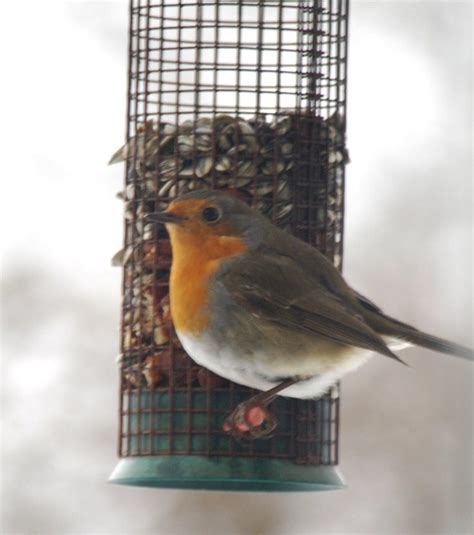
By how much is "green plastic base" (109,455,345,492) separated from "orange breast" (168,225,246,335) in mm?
592

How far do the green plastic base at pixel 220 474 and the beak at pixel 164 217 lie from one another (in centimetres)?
99

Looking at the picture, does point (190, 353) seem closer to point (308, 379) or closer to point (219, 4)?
point (308, 379)

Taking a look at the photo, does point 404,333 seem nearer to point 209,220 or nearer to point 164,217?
point 209,220

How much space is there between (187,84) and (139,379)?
1276 mm

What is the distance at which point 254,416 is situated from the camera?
24.8 ft

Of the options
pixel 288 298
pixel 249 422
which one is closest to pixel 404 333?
pixel 288 298

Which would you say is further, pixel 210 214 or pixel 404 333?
pixel 404 333

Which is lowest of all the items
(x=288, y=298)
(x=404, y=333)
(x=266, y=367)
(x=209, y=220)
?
(x=266, y=367)

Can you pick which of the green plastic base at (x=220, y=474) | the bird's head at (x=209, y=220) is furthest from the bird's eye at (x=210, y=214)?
the green plastic base at (x=220, y=474)

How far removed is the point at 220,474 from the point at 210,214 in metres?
1.07

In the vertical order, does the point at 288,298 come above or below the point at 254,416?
above

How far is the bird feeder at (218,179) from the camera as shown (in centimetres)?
776

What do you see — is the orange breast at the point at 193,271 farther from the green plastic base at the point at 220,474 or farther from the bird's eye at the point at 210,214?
the green plastic base at the point at 220,474

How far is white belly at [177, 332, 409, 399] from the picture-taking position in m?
7.44
